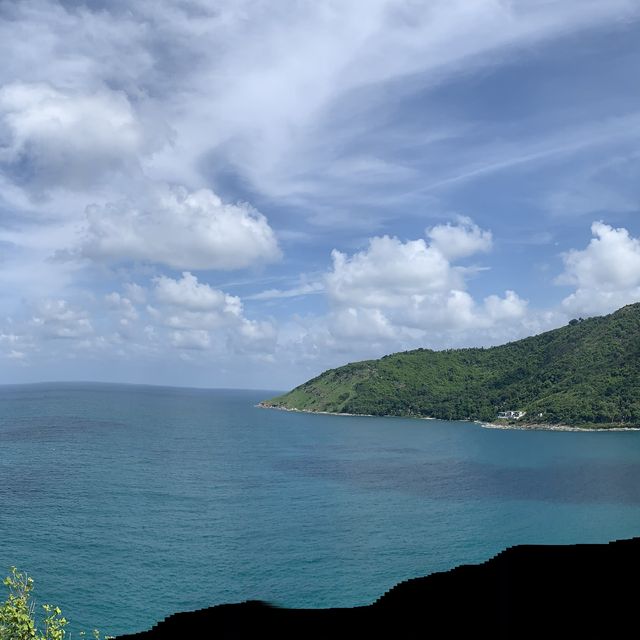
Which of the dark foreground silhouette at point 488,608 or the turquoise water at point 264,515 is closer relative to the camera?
the dark foreground silhouette at point 488,608

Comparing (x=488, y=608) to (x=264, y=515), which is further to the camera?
(x=264, y=515)

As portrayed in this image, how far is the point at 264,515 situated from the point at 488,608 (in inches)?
2736

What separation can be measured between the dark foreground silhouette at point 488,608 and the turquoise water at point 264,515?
121 feet

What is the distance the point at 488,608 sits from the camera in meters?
12.9

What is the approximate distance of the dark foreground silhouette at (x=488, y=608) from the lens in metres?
12.2

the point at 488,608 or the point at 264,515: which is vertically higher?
the point at 488,608

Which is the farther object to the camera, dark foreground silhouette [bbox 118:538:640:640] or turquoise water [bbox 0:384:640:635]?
turquoise water [bbox 0:384:640:635]

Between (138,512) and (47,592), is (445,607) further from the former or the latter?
(138,512)

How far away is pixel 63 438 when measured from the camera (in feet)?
480

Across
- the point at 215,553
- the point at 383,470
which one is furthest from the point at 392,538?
the point at 383,470

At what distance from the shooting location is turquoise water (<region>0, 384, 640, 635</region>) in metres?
52.2

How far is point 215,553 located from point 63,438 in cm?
10305

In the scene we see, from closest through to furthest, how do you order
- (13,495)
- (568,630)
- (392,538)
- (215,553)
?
(568,630)
(215,553)
(392,538)
(13,495)

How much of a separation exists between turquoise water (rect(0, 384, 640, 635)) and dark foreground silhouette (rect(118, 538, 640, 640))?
1447 inches
